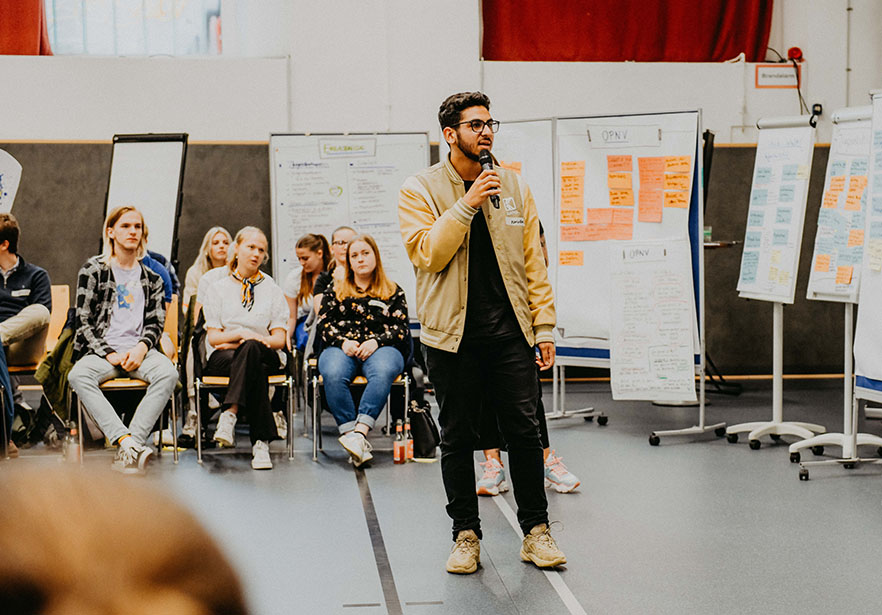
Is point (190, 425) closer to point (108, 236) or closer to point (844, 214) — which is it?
point (108, 236)

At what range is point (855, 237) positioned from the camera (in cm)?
487

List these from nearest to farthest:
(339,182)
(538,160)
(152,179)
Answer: (538,160) → (152,179) → (339,182)

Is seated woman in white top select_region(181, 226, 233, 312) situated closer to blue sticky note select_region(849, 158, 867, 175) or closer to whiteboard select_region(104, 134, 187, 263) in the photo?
whiteboard select_region(104, 134, 187, 263)

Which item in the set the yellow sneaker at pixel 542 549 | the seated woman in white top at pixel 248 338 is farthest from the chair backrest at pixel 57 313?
the yellow sneaker at pixel 542 549

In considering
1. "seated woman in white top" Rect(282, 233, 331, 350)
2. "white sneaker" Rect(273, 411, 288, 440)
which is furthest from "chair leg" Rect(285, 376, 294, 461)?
"seated woman in white top" Rect(282, 233, 331, 350)

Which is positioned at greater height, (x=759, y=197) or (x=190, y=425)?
(x=759, y=197)

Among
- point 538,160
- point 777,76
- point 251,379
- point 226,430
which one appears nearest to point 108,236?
point 251,379

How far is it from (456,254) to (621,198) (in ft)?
9.49

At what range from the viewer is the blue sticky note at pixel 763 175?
5407mm

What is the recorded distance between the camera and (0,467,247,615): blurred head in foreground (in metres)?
0.37

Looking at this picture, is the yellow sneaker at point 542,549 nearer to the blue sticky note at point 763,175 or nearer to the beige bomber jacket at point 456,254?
the beige bomber jacket at point 456,254

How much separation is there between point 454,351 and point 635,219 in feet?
9.68

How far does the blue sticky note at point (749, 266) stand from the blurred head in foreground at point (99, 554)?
5466 mm

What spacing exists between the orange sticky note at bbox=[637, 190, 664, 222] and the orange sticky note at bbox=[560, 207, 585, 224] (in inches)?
15.0
